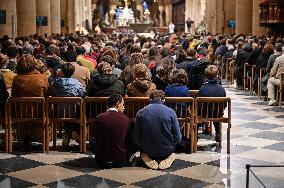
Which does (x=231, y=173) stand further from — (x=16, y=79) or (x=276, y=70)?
(x=276, y=70)

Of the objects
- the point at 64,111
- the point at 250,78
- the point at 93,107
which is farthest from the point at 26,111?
the point at 250,78

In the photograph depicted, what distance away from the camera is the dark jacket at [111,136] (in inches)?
336

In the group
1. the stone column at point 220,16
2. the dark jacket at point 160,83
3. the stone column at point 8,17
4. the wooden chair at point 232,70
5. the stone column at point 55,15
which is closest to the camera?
the dark jacket at point 160,83

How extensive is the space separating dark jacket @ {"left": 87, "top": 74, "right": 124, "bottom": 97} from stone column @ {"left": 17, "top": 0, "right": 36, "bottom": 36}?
17.2m

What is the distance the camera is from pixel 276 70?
14.3 metres

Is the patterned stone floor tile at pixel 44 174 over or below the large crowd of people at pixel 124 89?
below

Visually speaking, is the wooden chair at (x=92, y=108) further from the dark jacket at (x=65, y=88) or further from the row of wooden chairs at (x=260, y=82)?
the row of wooden chairs at (x=260, y=82)

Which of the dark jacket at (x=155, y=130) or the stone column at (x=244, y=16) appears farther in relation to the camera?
the stone column at (x=244, y=16)

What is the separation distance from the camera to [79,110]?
374 inches

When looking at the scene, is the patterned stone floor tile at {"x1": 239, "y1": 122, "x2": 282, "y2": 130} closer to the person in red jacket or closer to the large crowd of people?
the large crowd of people

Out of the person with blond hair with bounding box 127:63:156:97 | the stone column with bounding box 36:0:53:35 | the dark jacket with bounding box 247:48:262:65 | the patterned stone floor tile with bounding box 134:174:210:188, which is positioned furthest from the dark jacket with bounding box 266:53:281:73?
the stone column with bounding box 36:0:53:35

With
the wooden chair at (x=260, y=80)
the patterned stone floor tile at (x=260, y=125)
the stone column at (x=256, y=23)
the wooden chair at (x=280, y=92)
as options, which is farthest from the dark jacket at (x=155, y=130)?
the stone column at (x=256, y=23)

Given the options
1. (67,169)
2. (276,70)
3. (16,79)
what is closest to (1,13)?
(276,70)

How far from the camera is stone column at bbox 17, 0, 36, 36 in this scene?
85.9 feet
